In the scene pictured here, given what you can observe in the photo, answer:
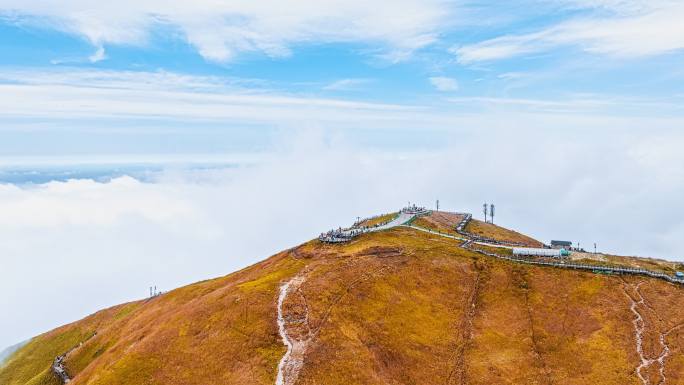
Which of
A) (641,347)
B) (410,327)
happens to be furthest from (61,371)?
(641,347)

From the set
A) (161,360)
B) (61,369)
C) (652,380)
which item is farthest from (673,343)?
(61,369)

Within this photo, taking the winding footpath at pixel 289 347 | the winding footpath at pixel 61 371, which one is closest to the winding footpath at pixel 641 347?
the winding footpath at pixel 289 347

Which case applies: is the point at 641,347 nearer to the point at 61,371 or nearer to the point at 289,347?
the point at 289,347

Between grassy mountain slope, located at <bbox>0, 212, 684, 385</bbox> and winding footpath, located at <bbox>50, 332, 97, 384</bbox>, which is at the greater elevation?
grassy mountain slope, located at <bbox>0, 212, 684, 385</bbox>

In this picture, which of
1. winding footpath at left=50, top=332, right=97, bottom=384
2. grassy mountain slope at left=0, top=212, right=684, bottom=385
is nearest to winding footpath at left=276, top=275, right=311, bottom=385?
grassy mountain slope at left=0, top=212, right=684, bottom=385

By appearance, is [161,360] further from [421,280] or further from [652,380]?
[652,380]

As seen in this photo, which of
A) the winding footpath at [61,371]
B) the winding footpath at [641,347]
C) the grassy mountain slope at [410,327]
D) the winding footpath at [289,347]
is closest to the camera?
the winding footpath at [289,347]

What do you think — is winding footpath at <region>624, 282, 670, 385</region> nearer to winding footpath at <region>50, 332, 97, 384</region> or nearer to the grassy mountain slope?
the grassy mountain slope

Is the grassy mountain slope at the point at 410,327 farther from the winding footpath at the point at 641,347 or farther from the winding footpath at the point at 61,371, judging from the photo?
the winding footpath at the point at 61,371
